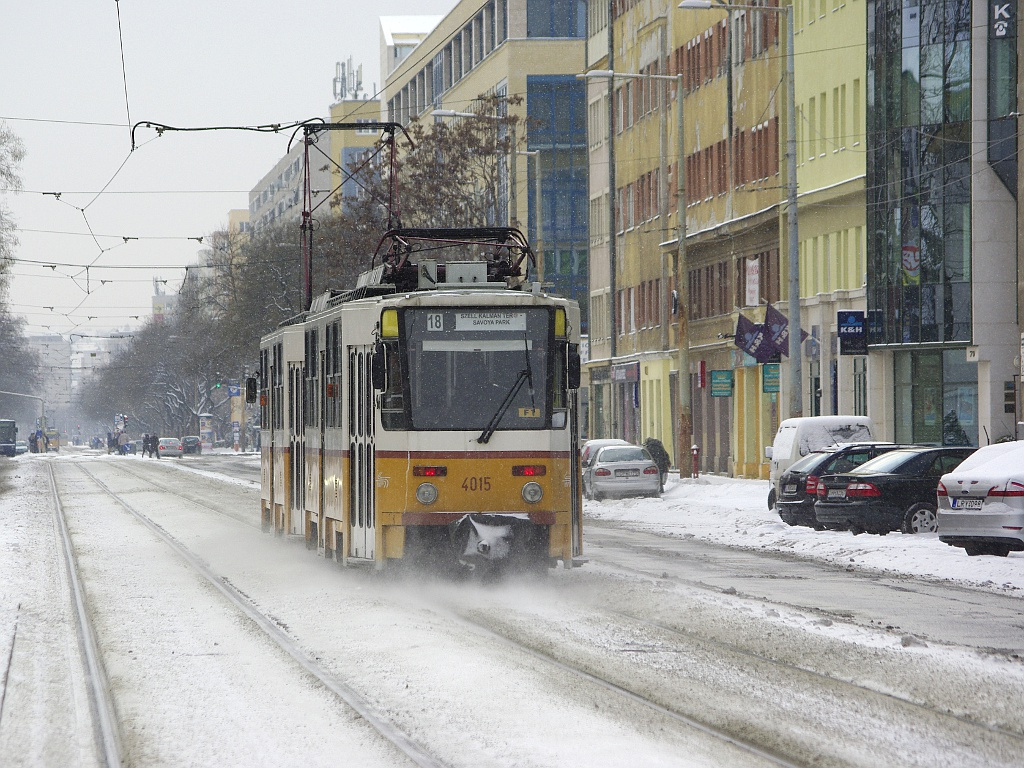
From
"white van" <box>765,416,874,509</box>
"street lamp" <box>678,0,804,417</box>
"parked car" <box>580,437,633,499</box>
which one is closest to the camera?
"white van" <box>765,416,874,509</box>

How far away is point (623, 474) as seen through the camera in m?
43.8

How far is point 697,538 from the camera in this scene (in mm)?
29906

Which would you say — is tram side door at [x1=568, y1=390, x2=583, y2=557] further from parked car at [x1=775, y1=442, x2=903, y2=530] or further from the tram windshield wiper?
parked car at [x1=775, y1=442, x2=903, y2=530]

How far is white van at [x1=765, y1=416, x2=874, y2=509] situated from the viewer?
118ft

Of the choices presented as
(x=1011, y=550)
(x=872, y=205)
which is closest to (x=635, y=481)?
(x=872, y=205)

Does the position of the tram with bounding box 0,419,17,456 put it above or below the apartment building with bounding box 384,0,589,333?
below

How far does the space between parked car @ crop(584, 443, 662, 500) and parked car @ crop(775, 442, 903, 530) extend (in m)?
12.5

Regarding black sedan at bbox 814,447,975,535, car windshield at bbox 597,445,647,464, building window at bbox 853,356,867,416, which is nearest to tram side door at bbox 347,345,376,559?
black sedan at bbox 814,447,975,535

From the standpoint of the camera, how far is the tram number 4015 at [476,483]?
18031 millimetres

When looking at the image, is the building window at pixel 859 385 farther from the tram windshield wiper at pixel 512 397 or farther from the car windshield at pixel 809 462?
the tram windshield wiper at pixel 512 397

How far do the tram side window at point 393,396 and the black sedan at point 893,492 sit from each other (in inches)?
434

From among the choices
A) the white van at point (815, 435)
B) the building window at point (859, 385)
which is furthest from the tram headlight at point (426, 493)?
the building window at point (859, 385)

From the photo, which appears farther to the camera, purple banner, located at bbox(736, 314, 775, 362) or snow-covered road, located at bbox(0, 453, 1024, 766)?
purple banner, located at bbox(736, 314, 775, 362)

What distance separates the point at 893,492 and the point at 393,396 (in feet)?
36.9
